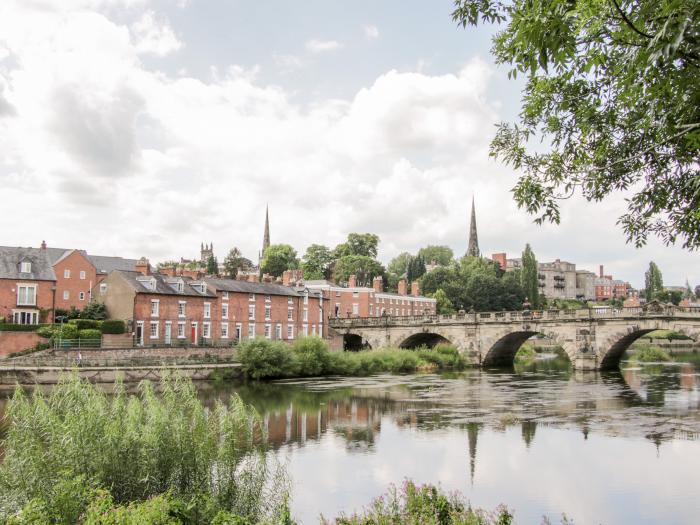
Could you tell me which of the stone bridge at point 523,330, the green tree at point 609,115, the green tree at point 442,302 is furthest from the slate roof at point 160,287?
the green tree at point 442,302

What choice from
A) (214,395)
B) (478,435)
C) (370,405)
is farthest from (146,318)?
(478,435)

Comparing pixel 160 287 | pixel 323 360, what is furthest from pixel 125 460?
pixel 160 287

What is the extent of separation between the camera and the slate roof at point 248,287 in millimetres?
58344

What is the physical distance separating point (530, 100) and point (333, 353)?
43.8 m

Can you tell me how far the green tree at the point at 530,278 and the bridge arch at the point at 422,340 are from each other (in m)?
40.7

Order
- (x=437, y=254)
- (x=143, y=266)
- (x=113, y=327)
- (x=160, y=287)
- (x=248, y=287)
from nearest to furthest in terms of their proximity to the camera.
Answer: (x=113, y=327), (x=160, y=287), (x=143, y=266), (x=248, y=287), (x=437, y=254)

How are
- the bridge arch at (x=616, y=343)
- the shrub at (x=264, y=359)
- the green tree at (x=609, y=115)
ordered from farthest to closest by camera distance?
the bridge arch at (x=616, y=343), the shrub at (x=264, y=359), the green tree at (x=609, y=115)

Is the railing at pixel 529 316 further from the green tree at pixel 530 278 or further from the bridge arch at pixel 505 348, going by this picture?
the green tree at pixel 530 278

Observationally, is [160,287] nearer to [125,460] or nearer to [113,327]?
[113,327]

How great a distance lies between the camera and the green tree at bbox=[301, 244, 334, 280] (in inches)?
4503

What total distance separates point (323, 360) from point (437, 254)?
116 metres

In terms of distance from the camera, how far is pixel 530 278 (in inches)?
4375

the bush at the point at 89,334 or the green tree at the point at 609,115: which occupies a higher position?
the green tree at the point at 609,115

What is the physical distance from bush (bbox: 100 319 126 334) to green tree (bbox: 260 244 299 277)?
63.5 meters
